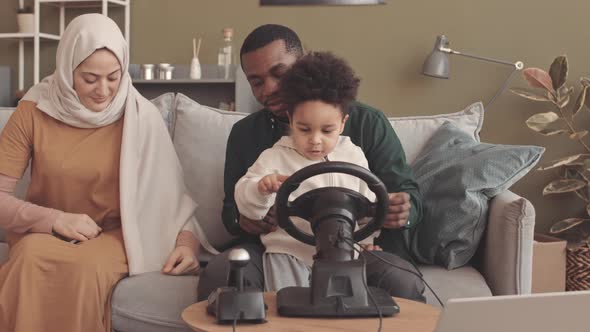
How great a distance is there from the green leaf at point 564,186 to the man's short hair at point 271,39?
2.19m

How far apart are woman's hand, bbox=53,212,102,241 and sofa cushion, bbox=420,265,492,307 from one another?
0.92 meters

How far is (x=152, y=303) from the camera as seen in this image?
2014mm

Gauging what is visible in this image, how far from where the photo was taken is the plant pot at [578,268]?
3703mm

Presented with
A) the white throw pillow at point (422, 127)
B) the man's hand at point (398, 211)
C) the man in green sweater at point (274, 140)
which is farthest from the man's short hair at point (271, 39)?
the man's hand at point (398, 211)

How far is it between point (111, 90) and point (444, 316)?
1617mm

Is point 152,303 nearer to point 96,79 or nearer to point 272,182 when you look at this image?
point 272,182

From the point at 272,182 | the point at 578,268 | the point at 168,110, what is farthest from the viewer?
the point at 578,268

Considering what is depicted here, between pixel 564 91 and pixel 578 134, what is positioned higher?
pixel 564 91

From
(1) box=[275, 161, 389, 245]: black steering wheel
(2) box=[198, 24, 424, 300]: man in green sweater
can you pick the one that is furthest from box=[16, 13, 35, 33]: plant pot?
(1) box=[275, 161, 389, 245]: black steering wheel

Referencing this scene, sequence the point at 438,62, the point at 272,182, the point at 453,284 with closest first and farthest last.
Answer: the point at 272,182
the point at 453,284
the point at 438,62

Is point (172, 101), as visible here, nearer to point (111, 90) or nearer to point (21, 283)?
point (111, 90)

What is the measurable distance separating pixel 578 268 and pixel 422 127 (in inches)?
62.8

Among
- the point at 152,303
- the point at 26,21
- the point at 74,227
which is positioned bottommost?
the point at 152,303

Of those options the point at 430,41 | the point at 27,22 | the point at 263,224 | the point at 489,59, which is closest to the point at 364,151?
the point at 263,224
